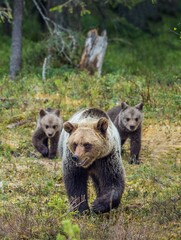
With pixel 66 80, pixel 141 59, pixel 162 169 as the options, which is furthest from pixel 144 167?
pixel 141 59

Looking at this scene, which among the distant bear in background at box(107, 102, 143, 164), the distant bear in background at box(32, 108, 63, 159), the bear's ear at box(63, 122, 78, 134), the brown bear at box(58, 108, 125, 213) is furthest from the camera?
the distant bear in background at box(32, 108, 63, 159)

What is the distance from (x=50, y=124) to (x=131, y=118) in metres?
1.33

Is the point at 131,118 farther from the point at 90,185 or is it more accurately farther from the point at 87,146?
the point at 87,146

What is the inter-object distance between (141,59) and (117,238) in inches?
724

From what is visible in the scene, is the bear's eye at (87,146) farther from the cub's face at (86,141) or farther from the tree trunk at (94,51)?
the tree trunk at (94,51)

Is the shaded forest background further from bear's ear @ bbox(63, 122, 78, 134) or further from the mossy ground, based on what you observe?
bear's ear @ bbox(63, 122, 78, 134)

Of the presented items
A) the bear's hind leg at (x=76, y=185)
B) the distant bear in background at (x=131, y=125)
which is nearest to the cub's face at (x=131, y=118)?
the distant bear in background at (x=131, y=125)

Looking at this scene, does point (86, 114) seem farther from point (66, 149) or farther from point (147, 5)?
point (147, 5)

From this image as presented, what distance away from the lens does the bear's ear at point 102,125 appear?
845 cm

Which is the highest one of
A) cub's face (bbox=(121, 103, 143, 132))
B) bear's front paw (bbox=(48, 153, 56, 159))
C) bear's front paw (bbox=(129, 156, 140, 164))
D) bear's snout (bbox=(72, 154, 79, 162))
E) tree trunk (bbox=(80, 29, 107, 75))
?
tree trunk (bbox=(80, 29, 107, 75))

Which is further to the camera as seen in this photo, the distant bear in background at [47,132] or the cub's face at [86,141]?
the distant bear in background at [47,132]

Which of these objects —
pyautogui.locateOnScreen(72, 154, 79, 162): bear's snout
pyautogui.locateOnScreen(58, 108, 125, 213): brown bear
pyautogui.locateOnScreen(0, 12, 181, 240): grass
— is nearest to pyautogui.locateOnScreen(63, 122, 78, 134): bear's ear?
pyautogui.locateOnScreen(58, 108, 125, 213): brown bear

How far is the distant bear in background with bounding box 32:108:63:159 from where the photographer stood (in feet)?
42.3

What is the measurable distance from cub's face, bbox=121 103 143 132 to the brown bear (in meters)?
3.96
